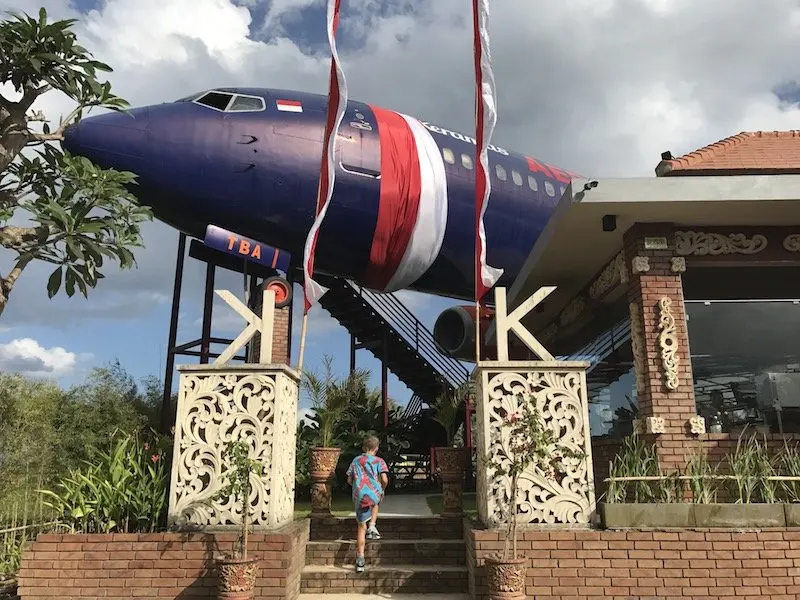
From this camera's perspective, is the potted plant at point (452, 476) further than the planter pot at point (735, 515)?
Yes

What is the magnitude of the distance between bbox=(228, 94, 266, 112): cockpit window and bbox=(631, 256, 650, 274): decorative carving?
8144mm

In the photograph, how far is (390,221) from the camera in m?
13.1

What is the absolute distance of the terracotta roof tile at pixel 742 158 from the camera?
8220 millimetres

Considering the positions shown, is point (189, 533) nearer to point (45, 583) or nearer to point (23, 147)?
point (45, 583)

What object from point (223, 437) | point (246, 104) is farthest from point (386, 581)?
point (246, 104)

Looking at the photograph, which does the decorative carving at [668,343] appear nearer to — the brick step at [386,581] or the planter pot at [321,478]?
the brick step at [386,581]

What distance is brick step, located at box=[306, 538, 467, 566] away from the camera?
6.86m

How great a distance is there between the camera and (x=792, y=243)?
806 centimetres

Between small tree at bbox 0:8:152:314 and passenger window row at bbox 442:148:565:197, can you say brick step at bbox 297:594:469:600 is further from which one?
passenger window row at bbox 442:148:565:197

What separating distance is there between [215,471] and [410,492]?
8.43 meters

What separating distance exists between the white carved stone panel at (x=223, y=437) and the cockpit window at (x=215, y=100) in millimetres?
7845

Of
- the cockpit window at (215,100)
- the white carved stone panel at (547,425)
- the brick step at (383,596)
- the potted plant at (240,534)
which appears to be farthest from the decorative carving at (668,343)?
the cockpit window at (215,100)

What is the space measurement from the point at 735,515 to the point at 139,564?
541 centimetres

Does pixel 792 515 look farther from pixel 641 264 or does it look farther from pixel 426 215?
pixel 426 215
